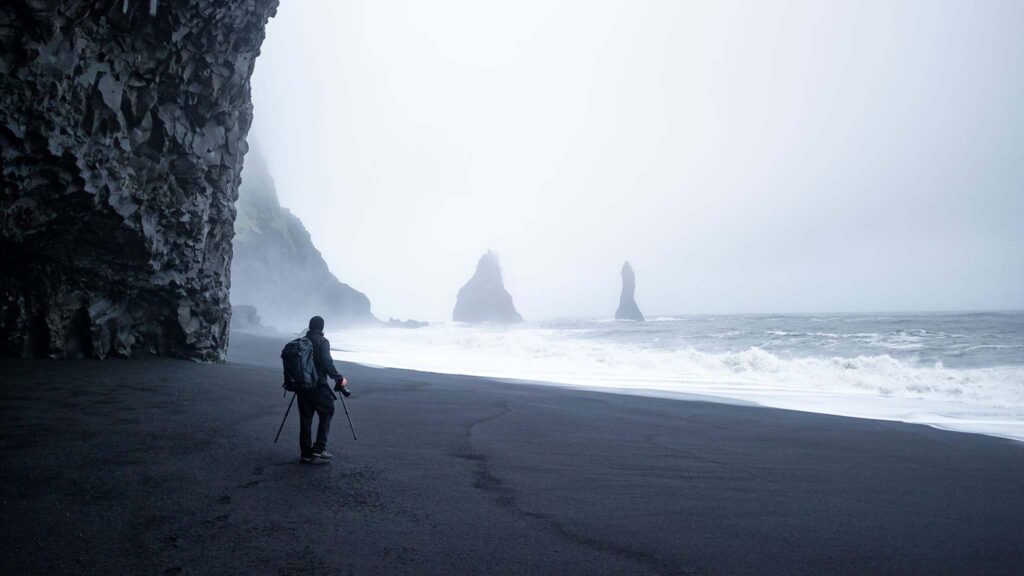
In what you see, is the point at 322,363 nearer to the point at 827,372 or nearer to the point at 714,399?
the point at 714,399

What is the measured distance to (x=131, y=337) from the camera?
16.1 metres

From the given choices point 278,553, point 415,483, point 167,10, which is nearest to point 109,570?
point 278,553

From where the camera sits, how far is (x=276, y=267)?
279 feet

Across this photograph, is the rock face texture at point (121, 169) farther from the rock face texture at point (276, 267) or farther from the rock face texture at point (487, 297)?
the rock face texture at point (487, 297)

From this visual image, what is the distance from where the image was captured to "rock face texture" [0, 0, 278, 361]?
11.1 meters

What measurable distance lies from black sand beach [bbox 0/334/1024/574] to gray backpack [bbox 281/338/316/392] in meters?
1.08

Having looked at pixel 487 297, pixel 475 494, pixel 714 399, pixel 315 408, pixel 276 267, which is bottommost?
pixel 714 399

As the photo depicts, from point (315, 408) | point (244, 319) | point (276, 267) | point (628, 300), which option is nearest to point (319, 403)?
point (315, 408)

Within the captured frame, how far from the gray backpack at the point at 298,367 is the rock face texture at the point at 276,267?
243ft

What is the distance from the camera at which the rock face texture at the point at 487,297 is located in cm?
13088

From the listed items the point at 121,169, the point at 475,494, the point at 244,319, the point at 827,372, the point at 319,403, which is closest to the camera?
the point at 475,494

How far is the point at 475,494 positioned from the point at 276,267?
286ft

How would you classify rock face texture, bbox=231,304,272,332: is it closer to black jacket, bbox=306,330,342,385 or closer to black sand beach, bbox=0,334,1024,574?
black sand beach, bbox=0,334,1024,574

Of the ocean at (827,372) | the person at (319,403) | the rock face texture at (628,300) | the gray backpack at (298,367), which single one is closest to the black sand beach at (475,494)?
the person at (319,403)
